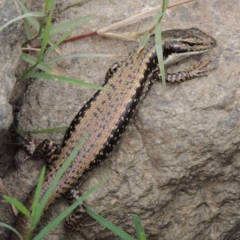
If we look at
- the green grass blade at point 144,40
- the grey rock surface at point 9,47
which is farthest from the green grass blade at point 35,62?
the green grass blade at point 144,40

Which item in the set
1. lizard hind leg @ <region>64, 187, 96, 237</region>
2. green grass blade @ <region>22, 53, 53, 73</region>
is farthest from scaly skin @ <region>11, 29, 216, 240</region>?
green grass blade @ <region>22, 53, 53, 73</region>

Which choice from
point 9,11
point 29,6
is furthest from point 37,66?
point 29,6

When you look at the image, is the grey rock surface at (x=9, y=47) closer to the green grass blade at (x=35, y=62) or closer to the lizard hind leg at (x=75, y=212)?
the green grass blade at (x=35, y=62)

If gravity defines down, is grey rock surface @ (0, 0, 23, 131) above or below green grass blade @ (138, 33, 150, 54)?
above

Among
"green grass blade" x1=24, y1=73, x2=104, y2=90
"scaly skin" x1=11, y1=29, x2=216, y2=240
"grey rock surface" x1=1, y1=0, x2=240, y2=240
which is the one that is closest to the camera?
"green grass blade" x1=24, y1=73, x2=104, y2=90

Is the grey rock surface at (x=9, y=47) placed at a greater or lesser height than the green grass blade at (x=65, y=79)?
greater

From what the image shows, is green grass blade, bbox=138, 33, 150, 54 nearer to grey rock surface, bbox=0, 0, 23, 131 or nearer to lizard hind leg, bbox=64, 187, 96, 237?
grey rock surface, bbox=0, 0, 23, 131

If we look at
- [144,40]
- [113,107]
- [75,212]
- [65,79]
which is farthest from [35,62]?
[75,212]

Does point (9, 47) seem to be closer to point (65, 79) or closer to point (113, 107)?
point (65, 79)
